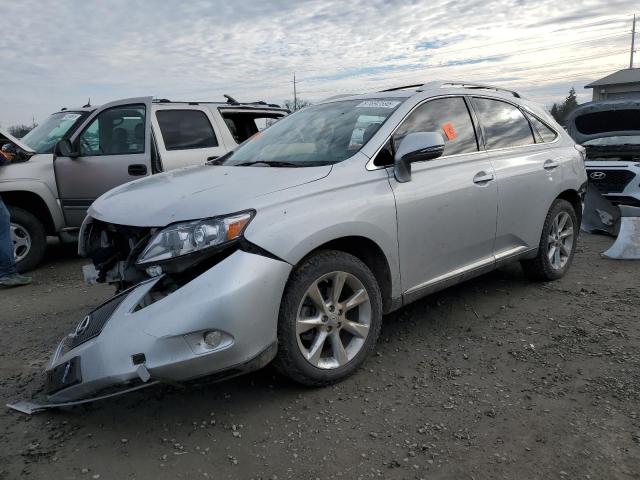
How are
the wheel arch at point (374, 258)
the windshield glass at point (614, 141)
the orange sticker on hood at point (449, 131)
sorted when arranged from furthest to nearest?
1. the windshield glass at point (614, 141)
2. the orange sticker on hood at point (449, 131)
3. the wheel arch at point (374, 258)

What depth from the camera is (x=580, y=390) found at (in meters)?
3.12

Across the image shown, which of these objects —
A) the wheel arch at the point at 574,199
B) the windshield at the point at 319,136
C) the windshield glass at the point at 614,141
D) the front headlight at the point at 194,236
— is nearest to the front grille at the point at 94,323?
the front headlight at the point at 194,236

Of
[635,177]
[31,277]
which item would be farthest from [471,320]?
[31,277]

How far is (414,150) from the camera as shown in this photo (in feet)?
11.0

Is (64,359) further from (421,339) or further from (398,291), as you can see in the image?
(421,339)

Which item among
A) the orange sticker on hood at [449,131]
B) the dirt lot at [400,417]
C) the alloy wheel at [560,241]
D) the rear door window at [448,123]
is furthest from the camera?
the alloy wheel at [560,241]

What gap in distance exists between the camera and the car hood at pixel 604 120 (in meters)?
7.35

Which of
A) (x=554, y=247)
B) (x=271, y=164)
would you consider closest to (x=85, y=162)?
(x=271, y=164)

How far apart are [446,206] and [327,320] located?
1.22 meters

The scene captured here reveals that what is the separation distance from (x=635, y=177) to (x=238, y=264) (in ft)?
20.2

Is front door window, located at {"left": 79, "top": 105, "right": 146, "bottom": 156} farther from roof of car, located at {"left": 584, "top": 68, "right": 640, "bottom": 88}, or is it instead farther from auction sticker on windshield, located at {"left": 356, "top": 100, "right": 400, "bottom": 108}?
roof of car, located at {"left": 584, "top": 68, "right": 640, "bottom": 88}

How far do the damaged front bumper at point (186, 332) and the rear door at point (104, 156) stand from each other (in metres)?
3.84

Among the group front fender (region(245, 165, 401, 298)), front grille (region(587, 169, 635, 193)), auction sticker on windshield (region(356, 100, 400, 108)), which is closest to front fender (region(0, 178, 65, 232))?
auction sticker on windshield (region(356, 100, 400, 108))

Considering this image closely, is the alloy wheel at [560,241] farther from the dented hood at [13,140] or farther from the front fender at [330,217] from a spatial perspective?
the dented hood at [13,140]
